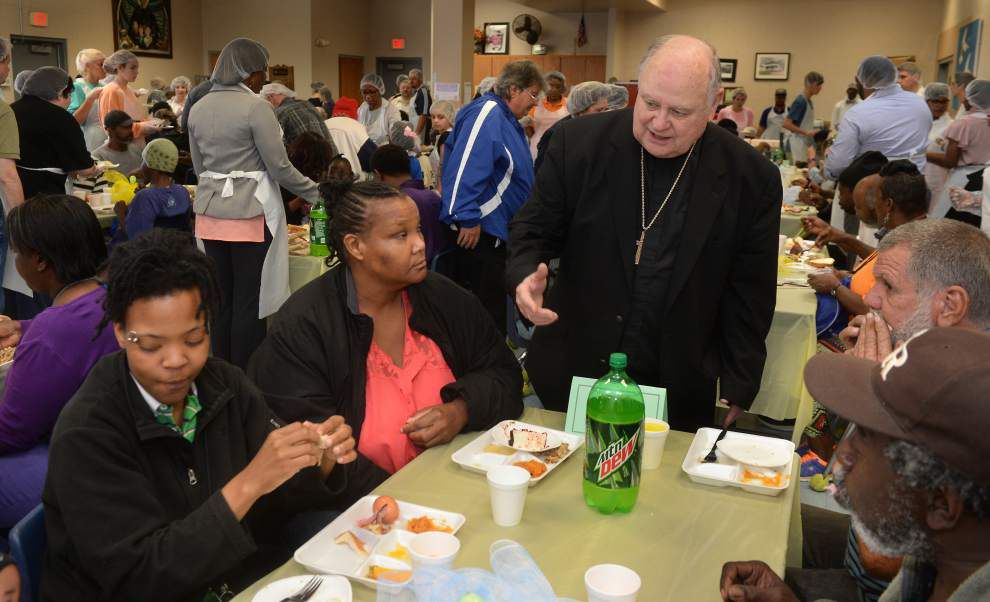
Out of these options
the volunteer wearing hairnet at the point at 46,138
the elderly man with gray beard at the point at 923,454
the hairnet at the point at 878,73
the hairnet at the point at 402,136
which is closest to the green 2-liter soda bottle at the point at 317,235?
the volunteer wearing hairnet at the point at 46,138

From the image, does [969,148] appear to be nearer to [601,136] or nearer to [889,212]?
[889,212]

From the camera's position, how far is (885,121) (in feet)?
19.8

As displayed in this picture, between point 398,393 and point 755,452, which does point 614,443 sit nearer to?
point 755,452

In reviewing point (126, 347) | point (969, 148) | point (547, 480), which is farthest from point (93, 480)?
point (969, 148)

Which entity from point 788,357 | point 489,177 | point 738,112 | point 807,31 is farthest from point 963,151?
point 807,31

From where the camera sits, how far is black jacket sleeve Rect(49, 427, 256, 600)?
142 centimetres

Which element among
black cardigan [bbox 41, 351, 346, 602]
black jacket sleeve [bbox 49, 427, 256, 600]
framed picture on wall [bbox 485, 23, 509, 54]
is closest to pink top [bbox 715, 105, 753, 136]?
framed picture on wall [bbox 485, 23, 509, 54]

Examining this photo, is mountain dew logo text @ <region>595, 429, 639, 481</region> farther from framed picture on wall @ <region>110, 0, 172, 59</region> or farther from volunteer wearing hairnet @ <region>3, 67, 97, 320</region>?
framed picture on wall @ <region>110, 0, 172, 59</region>

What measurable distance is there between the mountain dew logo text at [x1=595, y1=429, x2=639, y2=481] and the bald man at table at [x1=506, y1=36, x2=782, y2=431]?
26.0 inches

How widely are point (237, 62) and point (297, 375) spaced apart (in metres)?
2.55

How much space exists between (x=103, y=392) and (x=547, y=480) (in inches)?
38.1

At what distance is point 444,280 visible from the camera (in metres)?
2.48

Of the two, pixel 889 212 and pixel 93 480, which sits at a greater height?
pixel 889 212

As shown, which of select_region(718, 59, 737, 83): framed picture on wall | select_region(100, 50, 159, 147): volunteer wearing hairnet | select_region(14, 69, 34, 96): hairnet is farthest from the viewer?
select_region(718, 59, 737, 83): framed picture on wall
